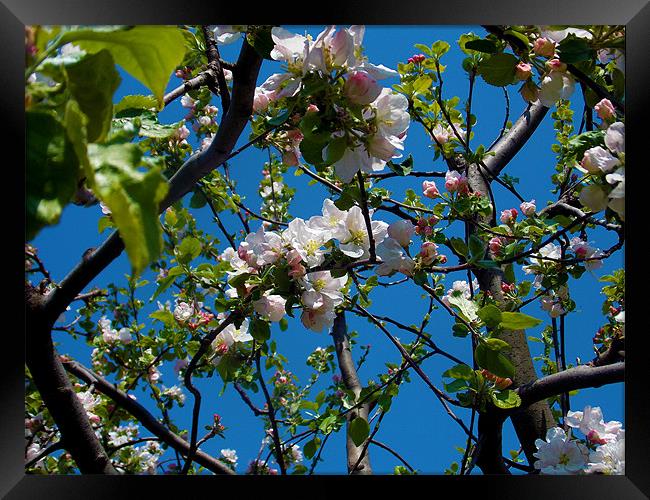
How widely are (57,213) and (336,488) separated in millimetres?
823

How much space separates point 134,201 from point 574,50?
0.82 m

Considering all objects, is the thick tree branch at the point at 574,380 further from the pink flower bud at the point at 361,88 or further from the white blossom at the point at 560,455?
the pink flower bud at the point at 361,88

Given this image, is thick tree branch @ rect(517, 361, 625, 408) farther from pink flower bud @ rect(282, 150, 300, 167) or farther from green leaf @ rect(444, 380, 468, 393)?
pink flower bud @ rect(282, 150, 300, 167)

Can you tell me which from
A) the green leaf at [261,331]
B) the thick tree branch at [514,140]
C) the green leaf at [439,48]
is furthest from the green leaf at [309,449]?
the thick tree branch at [514,140]

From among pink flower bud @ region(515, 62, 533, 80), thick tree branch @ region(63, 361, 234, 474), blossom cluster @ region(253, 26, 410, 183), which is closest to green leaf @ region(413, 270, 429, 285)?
blossom cluster @ region(253, 26, 410, 183)

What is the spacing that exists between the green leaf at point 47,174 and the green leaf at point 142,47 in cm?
7

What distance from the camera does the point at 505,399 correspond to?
3.59 ft

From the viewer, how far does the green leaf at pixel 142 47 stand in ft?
1.23

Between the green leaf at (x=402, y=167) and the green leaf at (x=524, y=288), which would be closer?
the green leaf at (x=402, y=167)

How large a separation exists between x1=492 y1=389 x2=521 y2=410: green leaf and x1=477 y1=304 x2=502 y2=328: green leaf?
224 millimetres

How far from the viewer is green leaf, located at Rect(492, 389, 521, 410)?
108cm

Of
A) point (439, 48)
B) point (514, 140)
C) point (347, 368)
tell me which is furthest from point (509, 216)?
point (347, 368)
